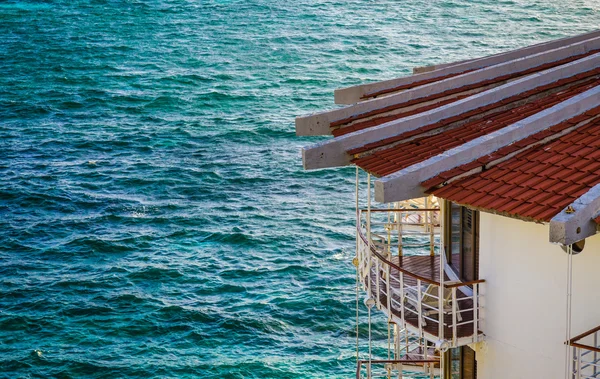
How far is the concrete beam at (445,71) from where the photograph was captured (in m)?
24.4

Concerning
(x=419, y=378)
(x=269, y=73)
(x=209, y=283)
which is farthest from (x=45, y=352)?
(x=269, y=73)

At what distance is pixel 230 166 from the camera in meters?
67.1

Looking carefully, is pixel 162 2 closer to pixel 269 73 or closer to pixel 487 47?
pixel 269 73

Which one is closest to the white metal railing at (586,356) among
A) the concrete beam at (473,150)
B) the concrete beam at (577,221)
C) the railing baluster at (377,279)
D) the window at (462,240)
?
the concrete beam at (577,221)

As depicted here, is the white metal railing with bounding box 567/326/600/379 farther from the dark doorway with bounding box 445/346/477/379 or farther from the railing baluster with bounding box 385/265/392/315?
the railing baluster with bounding box 385/265/392/315

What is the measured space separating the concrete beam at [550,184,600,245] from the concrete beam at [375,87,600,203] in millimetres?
3015

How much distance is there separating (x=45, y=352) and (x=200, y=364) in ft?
21.0

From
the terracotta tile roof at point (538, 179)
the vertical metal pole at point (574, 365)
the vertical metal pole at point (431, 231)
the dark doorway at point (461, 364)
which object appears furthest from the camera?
the vertical metal pole at point (431, 231)

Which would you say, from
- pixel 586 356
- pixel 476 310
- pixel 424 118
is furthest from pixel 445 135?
pixel 586 356

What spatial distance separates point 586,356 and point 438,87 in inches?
301

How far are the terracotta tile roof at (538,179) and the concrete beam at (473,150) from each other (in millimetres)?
131

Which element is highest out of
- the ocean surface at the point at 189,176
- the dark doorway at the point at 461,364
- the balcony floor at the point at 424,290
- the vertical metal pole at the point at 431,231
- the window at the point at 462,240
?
the window at the point at 462,240

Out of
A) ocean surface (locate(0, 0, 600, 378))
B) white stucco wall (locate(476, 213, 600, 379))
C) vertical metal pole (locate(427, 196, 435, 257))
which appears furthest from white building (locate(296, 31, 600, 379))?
ocean surface (locate(0, 0, 600, 378))

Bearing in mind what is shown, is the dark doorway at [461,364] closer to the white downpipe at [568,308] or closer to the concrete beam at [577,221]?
the white downpipe at [568,308]
